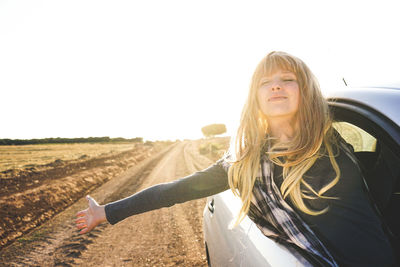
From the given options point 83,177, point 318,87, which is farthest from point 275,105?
point 83,177

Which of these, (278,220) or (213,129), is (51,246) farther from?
(213,129)

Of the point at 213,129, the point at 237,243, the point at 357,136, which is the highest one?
the point at 213,129

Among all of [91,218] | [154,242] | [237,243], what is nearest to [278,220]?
[237,243]

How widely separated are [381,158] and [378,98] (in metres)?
0.46

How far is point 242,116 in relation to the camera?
1.71 meters

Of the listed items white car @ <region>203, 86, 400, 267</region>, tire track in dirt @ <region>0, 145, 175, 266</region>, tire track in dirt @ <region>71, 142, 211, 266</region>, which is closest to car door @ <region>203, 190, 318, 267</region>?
white car @ <region>203, 86, 400, 267</region>

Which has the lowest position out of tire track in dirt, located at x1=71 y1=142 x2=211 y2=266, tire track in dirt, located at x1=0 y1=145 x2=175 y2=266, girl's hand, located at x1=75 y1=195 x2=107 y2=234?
tire track in dirt, located at x1=71 y1=142 x2=211 y2=266

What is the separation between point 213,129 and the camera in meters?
97.0

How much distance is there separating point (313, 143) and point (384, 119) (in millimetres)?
329

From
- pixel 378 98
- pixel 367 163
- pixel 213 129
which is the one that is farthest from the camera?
pixel 213 129

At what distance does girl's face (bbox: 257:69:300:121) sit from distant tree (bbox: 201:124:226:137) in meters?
94.5

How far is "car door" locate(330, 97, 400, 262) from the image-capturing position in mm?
1059

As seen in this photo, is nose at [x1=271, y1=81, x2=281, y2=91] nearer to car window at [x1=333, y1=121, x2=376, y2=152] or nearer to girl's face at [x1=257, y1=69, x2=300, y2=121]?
girl's face at [x1=257, y1=69, x2=300, y2=121]

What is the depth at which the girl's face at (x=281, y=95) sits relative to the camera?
56.4 inches
